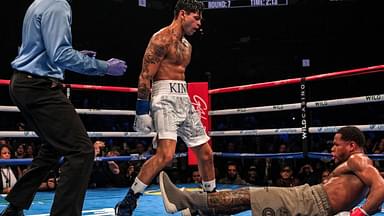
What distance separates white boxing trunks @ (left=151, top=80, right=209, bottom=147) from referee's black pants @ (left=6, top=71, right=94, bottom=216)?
769mm

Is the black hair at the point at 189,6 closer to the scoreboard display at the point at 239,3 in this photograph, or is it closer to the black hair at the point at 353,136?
the black hair at the point at 353,136

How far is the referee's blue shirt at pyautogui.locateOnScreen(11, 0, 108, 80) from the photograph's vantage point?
157 centimetres

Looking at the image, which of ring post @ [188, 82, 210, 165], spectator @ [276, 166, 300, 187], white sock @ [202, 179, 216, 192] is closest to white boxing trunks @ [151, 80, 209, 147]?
white sock @ [202, 179, 216, 192]

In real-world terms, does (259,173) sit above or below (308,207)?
below

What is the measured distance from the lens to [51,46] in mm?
1575

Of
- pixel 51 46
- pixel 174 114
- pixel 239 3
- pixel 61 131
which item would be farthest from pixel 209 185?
pixel 239 3

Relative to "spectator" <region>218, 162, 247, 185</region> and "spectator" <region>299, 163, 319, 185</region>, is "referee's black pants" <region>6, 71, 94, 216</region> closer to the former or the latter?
"spectator" <region>299, 163, 319, 185</region>

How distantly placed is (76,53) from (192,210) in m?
0.89

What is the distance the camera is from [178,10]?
2.56 m

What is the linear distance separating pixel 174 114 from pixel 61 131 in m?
0.89

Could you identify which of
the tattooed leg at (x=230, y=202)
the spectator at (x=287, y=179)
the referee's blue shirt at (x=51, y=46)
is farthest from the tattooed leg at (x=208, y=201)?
the spectator at (x=287, y=179)

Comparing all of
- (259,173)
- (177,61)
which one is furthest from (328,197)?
(259,173)

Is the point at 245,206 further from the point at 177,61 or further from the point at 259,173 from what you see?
the point at 259,173

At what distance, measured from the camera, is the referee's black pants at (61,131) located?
1.54 meters
